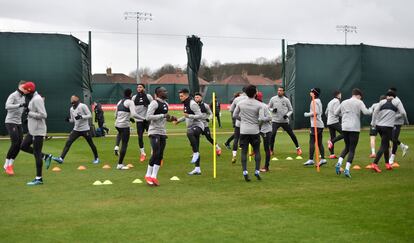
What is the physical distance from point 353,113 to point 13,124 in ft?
25.6

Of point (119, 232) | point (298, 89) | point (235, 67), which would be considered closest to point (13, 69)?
point (298, 89)

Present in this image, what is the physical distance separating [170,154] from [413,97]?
17.8 meters

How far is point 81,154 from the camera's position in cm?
A: 1761

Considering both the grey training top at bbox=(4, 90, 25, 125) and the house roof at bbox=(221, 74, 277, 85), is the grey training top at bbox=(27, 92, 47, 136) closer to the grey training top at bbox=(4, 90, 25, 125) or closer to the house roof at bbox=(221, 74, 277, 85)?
the grey training top at bbox=(4, 90, 25, 125)

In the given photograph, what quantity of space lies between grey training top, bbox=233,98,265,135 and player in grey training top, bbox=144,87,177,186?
1.48 m

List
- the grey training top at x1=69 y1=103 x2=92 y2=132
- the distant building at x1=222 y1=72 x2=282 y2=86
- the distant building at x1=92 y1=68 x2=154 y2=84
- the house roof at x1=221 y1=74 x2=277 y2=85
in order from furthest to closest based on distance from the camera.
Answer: the distant building at x1=92 y1=68 x2=154 y2=84 → the distant building at x1=222 y1=72 x2=282 y2=86 → the house roof at x1=221 y1=74 x2=277 y2=85 → the grey training top at x1=69 y1=103 x2=92 y2=132

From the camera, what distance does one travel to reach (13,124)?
1306 cm

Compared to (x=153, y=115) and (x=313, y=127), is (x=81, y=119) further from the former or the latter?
(x=313, y=127)

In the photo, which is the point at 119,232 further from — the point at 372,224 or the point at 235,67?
the point at 235,67

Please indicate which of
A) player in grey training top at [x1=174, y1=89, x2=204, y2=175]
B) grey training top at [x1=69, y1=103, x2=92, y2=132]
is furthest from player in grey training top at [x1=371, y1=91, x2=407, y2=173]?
grey training top at [x1=69, y1=103, x2=92, y2=132]

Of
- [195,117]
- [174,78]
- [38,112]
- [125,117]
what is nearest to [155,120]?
[195,117]

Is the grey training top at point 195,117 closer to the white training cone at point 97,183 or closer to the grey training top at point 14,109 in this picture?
the white training cone at point 97,183

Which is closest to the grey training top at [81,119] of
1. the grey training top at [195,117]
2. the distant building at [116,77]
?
the grey training top at [195,117]

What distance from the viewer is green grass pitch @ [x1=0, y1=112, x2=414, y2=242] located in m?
7.12
